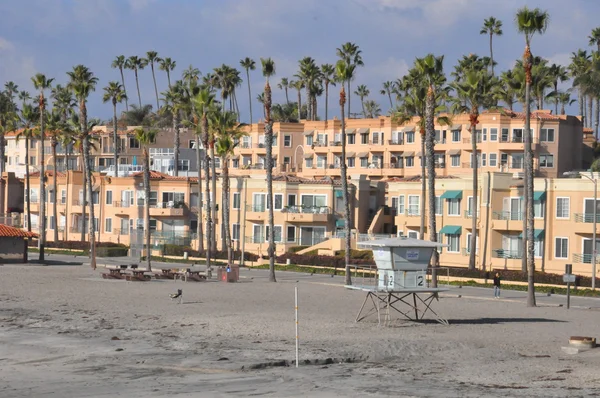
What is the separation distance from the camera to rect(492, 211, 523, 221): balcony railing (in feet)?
258

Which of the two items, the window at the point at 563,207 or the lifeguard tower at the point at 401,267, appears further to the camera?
the window at the point at 563,207

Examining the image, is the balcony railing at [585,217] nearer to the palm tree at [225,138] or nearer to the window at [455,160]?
the palm tree at [225,138]

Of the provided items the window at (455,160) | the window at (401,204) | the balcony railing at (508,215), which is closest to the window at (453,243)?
the balcony railing at (508,215)

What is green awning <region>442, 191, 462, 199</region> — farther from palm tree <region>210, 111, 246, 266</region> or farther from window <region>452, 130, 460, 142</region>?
window <region>452, 130, 460, 142</region>

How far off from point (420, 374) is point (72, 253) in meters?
75.1

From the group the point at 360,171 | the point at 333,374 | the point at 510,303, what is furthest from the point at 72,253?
the point at 333,374

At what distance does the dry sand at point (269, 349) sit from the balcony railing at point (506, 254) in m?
21.0

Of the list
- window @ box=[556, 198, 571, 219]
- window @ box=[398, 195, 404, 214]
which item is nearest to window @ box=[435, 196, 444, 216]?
window @ box=[398, 195, 404, 214]

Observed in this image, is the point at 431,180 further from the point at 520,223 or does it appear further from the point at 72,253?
the point at 72,253

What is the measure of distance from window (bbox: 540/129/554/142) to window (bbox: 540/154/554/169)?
5.15ft

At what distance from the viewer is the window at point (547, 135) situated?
362ft

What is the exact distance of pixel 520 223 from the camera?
256 feet

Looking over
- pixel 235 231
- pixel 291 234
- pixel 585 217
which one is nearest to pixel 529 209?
pixel 585 217

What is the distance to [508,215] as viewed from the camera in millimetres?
79438
